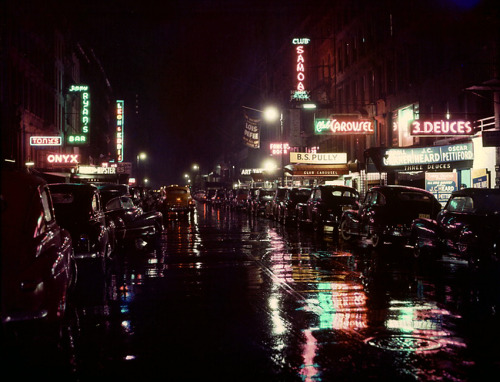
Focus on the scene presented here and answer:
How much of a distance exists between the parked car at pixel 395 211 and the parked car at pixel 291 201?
12.0 metres

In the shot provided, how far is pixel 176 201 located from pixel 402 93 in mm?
15611

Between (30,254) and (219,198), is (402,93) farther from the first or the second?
(219,198)

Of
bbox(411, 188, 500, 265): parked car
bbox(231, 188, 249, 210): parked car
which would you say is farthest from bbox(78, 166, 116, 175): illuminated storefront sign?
bbox(411, 188, 500, 265): parked car

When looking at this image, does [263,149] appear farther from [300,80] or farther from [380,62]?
[380,62]

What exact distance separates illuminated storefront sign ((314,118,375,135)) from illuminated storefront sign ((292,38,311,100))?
916cm

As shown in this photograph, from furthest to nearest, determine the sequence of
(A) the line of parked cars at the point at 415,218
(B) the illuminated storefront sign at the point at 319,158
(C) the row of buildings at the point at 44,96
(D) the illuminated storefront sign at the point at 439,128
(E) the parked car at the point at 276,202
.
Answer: (B) the illuminated storefront sign at the point at 319,158 → (C) the row of buildings at the point at 44,96 → (E) the parked car at the point at 276,202 → (D) the illuminated storefront sign at the point at 439,128 → (A) the line of parked cars at the point at 415,218

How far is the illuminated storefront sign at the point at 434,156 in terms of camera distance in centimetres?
2597

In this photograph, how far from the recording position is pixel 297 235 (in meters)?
24.6

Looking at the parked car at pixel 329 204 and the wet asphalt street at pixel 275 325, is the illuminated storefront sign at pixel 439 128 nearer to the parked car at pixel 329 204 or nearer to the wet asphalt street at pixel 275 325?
the parked car at pixel 329 204

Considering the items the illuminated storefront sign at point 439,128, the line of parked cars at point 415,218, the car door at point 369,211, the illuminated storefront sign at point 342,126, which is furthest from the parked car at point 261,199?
the car door at point 369,211

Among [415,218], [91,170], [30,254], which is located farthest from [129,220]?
[91,170]

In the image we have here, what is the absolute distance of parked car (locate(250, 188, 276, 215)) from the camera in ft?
134

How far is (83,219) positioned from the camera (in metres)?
12.3

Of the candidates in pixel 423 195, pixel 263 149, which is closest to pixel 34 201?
pixel 423 195
